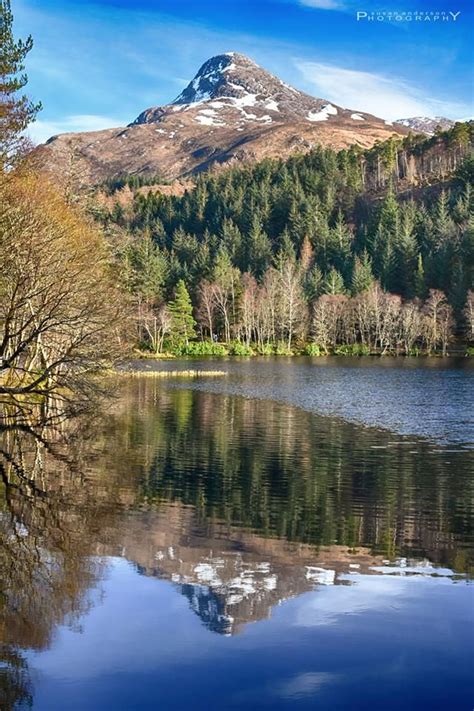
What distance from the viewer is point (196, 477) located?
21609 millimetres

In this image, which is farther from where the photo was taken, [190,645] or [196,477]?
[196,477]

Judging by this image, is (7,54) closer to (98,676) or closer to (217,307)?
(98,676)

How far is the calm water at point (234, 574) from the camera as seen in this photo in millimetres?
8508

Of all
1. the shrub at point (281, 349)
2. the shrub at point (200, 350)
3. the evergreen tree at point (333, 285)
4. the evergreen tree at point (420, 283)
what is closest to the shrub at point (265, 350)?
the shrub at point (281, 349)

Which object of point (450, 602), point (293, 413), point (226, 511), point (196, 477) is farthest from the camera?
point (293, 413)

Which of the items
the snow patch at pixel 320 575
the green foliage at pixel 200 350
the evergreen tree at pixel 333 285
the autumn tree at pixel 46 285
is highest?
the evergreen tree at pixel 333 285

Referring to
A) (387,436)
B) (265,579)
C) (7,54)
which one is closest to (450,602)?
(265,579)

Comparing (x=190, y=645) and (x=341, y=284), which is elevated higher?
(x=341, y=284)

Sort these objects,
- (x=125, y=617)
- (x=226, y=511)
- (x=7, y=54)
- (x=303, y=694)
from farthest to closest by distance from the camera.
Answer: (x=7, y=54), (x=226, y=511), (x=125, y=617), (x=303, y=694)

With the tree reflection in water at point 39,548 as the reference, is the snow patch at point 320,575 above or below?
below

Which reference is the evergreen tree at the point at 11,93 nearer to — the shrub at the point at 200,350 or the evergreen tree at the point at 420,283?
the shrub at the point at 200,350

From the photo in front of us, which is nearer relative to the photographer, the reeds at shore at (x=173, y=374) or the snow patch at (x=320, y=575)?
the snow patch at (x=320, y=575)

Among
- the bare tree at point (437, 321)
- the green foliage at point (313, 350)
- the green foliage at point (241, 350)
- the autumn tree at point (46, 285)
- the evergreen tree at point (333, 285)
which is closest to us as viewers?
the autumn tree at point (46, 285)

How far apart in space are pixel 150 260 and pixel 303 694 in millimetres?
133235
